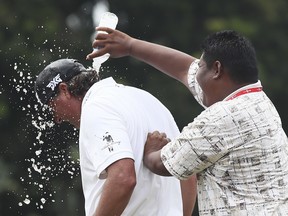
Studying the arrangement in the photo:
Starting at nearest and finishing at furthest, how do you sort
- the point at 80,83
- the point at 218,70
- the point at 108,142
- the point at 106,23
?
the point at 218,70
the point at 108,142
the point at 80,83
the point at 106,23

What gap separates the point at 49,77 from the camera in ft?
23.8

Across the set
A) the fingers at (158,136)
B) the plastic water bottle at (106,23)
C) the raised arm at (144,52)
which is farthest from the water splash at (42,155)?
the fingers at (158,136)

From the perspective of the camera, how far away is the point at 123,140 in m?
6.64

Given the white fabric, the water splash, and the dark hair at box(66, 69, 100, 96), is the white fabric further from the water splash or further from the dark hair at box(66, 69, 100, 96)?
the water splash

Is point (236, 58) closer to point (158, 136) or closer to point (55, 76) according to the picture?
point (158, 136)

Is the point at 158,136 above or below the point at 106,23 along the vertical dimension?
below

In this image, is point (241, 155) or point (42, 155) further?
point (42, 155)

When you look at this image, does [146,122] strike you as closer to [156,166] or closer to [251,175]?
[156,166]

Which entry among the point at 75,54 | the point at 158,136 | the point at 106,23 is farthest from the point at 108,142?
the point at 75,54

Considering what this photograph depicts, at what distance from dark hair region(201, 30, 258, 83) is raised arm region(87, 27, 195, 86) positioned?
0.88 meters

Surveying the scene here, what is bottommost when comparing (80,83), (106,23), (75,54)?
(80,83)

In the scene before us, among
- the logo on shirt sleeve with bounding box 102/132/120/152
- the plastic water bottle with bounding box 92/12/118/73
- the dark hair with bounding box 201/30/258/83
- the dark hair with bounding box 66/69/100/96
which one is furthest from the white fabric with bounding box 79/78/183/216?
the dark hair with bounding box 201/30/258/83

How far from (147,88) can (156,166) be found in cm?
1271

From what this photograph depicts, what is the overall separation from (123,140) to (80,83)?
69 centimetres
